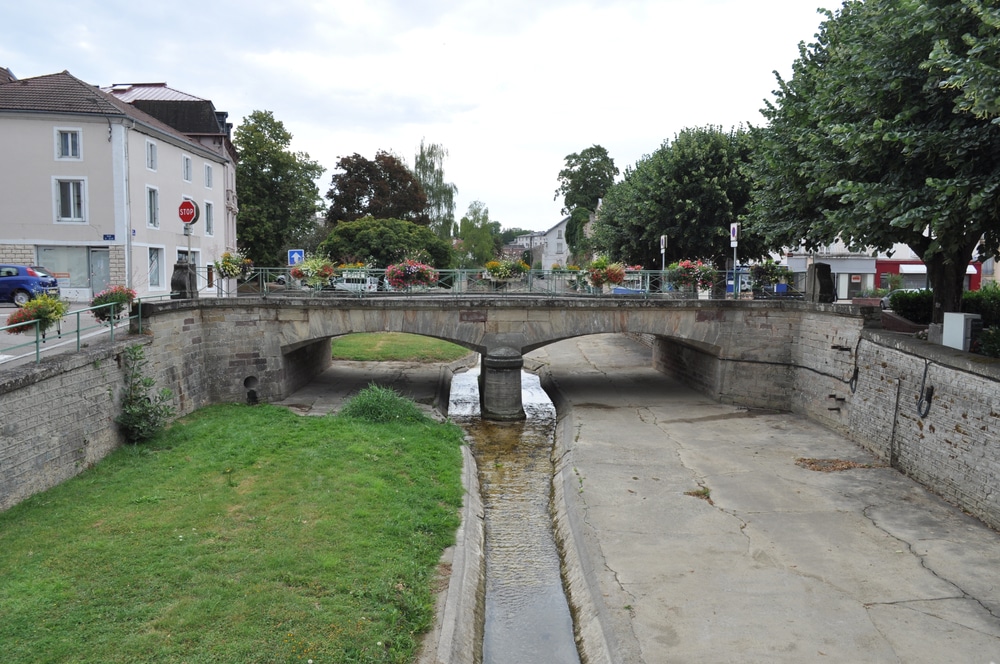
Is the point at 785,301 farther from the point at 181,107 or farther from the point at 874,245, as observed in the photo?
the point at 181,107

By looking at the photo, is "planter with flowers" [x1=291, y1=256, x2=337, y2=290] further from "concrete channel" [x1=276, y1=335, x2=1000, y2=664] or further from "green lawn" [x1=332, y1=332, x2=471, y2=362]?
"concrete channel" [x1=276, y1=335, x2=1000, y2=664]

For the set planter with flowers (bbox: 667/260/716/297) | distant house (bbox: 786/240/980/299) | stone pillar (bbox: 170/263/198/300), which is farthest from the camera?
distant house (bbox: 786/240/980/299)

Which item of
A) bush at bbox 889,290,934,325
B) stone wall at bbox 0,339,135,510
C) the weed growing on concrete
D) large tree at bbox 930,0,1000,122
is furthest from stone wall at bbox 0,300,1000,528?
large tree at bbox 930,0,1000,122

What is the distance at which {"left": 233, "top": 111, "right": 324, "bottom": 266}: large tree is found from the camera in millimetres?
49353

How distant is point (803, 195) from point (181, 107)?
37.4 metres

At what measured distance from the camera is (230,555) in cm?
899

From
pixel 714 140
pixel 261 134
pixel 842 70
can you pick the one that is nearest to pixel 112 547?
pixel 842 70

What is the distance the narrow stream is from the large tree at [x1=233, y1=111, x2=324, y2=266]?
113ft

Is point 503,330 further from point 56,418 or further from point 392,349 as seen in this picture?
point 56,418

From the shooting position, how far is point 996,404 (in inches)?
452

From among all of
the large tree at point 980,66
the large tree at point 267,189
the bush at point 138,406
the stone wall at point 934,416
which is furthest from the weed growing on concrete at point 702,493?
the large tree at point 267,189

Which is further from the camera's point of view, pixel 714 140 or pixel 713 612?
pixel 714 140

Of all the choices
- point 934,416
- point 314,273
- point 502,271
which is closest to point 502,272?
point 502,271

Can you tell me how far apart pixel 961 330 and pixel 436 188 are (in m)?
56.6
